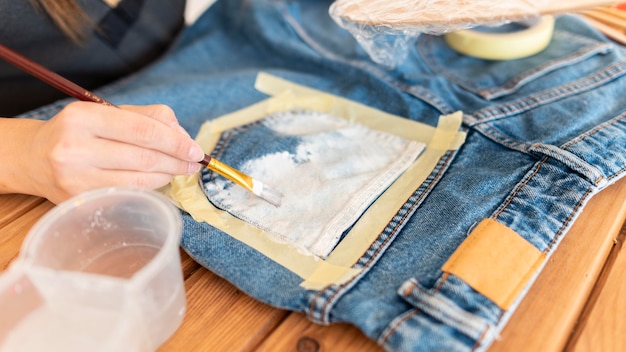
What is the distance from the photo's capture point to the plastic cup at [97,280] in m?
0.32

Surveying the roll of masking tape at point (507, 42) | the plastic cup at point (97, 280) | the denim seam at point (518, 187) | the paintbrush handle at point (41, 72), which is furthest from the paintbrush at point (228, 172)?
the roll of masking tape at point (507, 42)

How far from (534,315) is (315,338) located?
17cm

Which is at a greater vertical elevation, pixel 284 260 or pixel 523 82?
pixel 523 82

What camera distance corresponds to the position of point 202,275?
45 centimetres

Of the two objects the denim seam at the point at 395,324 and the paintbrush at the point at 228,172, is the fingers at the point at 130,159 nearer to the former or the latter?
the paintbrush at the point at 228,172

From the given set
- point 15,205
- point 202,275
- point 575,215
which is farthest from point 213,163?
point 575,215

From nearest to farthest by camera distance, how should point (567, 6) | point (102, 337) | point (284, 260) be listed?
point (102, 337) → point (284, 260) → point (567, 6)

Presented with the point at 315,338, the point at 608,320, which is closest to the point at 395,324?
the point at 315,338

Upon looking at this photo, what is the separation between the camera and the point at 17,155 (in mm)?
465

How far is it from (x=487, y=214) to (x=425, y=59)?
0.31 metres

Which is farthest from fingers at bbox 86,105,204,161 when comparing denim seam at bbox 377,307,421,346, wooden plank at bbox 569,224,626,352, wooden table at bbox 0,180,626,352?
wooden plank at bbox 569,224,626,352

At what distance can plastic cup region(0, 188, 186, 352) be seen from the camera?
32 cm

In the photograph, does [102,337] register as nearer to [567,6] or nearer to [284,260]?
[284,260]

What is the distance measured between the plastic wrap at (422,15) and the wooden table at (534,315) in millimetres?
238
